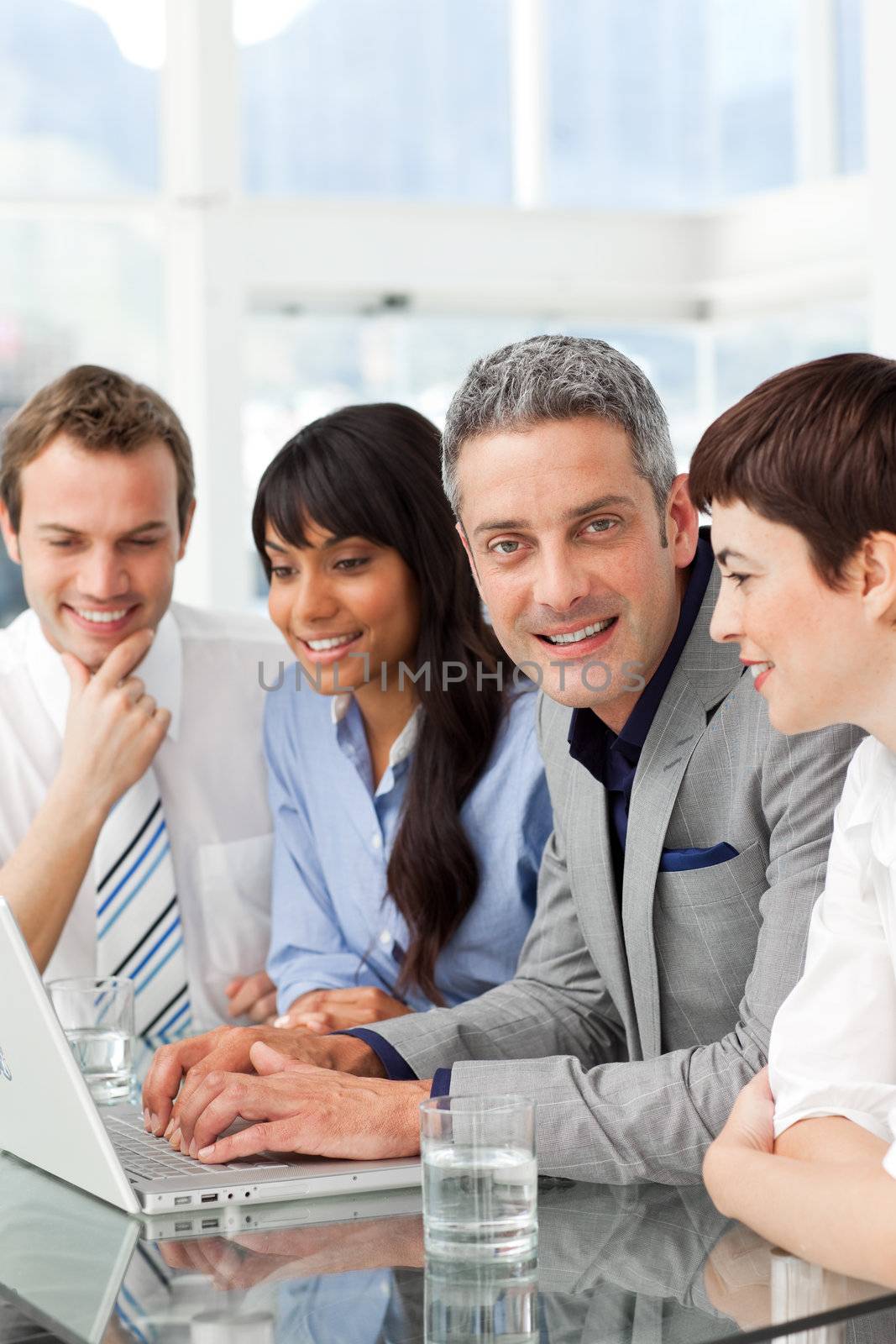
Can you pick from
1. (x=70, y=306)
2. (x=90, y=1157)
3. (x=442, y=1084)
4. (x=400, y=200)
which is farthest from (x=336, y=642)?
(x=400, y=200)

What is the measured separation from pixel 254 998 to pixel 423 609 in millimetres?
600

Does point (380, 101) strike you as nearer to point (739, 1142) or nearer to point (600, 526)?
point (600, 526)

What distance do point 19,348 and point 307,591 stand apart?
3322 millimetres

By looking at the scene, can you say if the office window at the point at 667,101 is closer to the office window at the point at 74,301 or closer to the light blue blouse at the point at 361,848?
the office window at the point at 74,301

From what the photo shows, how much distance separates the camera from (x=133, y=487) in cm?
240

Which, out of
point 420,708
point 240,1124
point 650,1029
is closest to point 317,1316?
point 240,1124

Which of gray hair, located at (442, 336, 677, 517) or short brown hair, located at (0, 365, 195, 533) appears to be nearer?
gray hair, located at (442, 336, 677, 517)

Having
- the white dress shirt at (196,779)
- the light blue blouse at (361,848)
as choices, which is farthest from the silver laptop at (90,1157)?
the white dress shirt at (196,779)

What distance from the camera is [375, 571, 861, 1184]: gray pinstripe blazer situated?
145cm

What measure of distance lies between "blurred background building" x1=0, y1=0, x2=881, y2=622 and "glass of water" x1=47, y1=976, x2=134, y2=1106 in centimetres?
337

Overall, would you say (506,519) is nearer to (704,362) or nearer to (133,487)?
(133,487)

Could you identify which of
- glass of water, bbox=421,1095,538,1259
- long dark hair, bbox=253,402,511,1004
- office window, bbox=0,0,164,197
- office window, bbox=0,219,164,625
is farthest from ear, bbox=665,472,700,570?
office window, bbox=0,0,164,197

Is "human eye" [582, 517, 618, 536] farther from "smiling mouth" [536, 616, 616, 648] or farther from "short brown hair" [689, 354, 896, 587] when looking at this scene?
"short brown hair" [689, 354, 896, 587]

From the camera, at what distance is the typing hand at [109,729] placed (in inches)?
91.4
